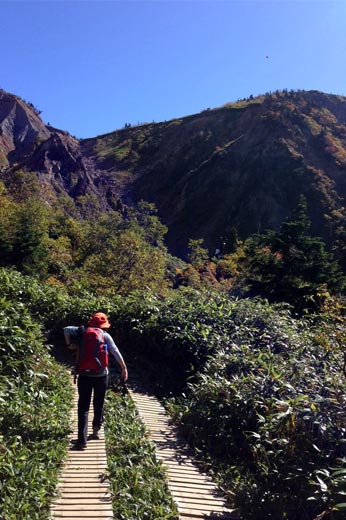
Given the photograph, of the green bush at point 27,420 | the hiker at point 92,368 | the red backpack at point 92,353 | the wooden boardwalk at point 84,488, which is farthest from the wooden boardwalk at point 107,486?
the red backpack at point 92,353

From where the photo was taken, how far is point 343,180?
57.8 meters

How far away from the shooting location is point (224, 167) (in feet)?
227

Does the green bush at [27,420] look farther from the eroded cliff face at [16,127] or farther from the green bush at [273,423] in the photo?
the eroded cliff face at [16,127]

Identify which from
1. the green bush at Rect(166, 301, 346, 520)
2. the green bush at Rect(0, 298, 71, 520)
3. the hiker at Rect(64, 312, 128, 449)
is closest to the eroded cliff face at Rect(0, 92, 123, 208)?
the green bush at Rect(0, 298, 71, 520)

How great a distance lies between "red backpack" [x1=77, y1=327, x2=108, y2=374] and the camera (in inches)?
194

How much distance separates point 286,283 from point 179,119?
8199 cm

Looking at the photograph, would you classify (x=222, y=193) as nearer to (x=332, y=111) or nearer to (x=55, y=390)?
(x=332, y=111)

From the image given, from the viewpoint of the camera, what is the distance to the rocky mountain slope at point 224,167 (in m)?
59.9

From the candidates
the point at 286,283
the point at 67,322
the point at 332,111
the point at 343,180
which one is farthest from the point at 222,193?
the point at 67,322

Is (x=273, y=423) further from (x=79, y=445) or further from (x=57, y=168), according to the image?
(x=57, y=168)

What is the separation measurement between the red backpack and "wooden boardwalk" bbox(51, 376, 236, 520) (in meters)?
0.73

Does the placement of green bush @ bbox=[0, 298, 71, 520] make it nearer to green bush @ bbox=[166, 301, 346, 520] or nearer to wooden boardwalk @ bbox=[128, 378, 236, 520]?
wooden boardwalk @ bbox=[128, 378, 236, 520]

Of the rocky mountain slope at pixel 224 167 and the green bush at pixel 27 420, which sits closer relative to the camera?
the green bush at pixel 27 420

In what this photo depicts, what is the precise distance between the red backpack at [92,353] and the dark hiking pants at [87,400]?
109mm
